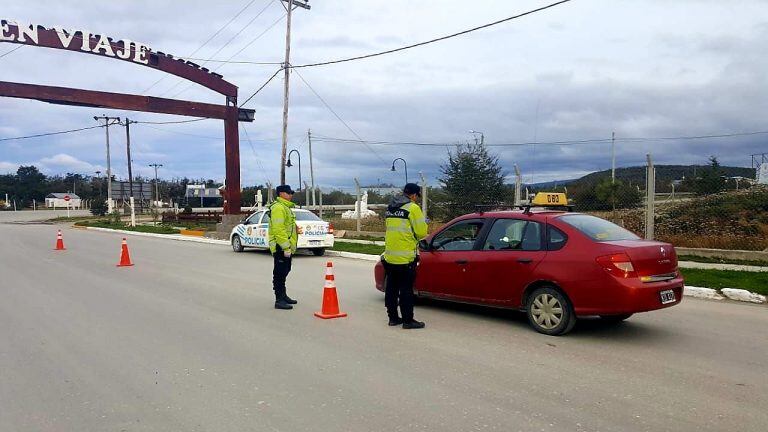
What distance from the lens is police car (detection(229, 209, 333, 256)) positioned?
17109 mm

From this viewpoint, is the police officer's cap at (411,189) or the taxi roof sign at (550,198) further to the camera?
the taxi roof sign at (550,198)

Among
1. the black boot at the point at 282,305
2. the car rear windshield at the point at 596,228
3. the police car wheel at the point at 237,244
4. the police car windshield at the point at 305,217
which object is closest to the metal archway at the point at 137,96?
the police car wheel at the point at 237,244

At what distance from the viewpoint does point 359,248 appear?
18656 mm

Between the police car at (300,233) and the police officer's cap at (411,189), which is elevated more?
the police officer's cap at (411,189)

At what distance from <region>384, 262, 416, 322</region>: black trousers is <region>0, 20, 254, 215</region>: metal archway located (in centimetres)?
2174

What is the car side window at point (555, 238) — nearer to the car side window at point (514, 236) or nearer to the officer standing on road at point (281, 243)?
the car side window at point (514, 236)

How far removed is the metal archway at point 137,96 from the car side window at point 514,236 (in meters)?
22.1

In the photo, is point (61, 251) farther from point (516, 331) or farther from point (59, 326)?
point (516, 331)

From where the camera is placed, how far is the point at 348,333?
7039mm

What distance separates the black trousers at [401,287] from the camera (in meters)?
7.23

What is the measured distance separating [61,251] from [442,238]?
16585mm

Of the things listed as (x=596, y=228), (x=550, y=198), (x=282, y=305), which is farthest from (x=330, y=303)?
(x=550, y=198)

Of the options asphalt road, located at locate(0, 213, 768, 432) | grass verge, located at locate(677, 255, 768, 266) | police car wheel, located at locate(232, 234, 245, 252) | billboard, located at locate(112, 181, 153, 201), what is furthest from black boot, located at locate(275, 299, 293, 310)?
billboard, located at locate(112, 181, 153, 201)

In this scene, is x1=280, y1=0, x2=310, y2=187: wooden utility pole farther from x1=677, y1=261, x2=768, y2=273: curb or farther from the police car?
x1=677, y1=261, x2=768, y2=273: curb
